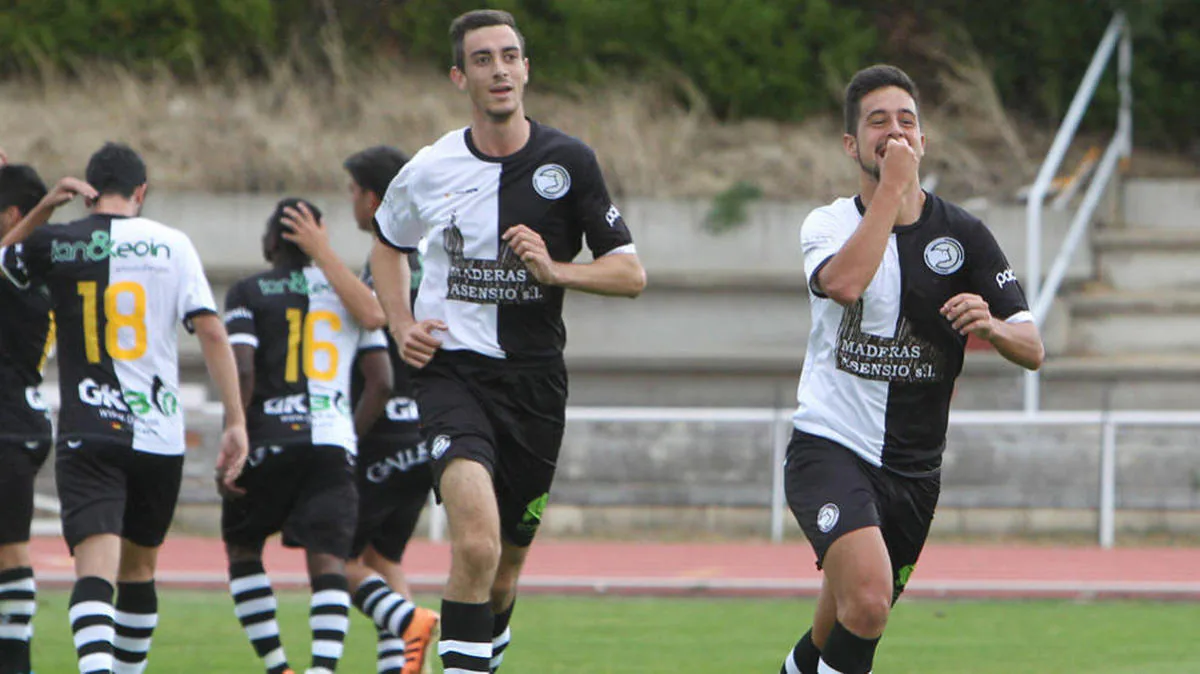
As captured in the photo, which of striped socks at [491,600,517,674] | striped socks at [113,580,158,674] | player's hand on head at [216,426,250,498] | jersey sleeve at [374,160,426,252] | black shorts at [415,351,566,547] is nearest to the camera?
black shorts at [415,351,566,547]

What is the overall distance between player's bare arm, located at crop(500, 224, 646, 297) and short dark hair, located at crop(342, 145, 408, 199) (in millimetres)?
1991

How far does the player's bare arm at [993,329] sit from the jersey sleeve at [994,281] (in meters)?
0.04

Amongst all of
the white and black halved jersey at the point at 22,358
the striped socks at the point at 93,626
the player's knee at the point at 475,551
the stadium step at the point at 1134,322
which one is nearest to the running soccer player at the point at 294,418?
the white and black halved jersey at the point at 22,358

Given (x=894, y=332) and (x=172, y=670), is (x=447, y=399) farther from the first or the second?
(x=172, y=670)

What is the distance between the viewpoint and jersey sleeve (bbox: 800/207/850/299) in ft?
22.2

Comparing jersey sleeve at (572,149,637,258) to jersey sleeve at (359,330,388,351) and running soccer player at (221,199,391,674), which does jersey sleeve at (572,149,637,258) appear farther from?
jersey sleeve at (359,330,388,351)

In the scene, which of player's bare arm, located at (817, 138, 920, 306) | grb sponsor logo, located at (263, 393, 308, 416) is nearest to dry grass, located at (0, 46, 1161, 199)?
grb sponsor logo, located at (263, 393, 308, 416)

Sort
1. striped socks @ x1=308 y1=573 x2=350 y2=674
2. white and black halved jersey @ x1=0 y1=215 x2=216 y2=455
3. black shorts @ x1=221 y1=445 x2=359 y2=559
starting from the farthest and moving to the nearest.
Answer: black shorts @ x1=221 y1=445 x2=359 y2=559, striped socks @ x1=308 y1=573 x2=350 y2=674, white and black halved jersey @ x1=0 y1=215 x2=216 y2=455

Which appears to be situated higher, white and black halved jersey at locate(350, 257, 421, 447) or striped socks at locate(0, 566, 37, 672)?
white and black halved jersey at locate(350, 257, 421, 447)

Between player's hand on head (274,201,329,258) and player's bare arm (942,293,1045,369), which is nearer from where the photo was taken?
player's bare arm (942,293,1045,369)

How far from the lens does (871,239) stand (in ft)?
21.5

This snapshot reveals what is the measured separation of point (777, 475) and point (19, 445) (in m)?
9.36

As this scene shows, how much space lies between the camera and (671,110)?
23.3 meters

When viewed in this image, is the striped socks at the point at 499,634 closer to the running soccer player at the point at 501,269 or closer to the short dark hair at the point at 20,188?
the running soccer player at the point at 501,269
